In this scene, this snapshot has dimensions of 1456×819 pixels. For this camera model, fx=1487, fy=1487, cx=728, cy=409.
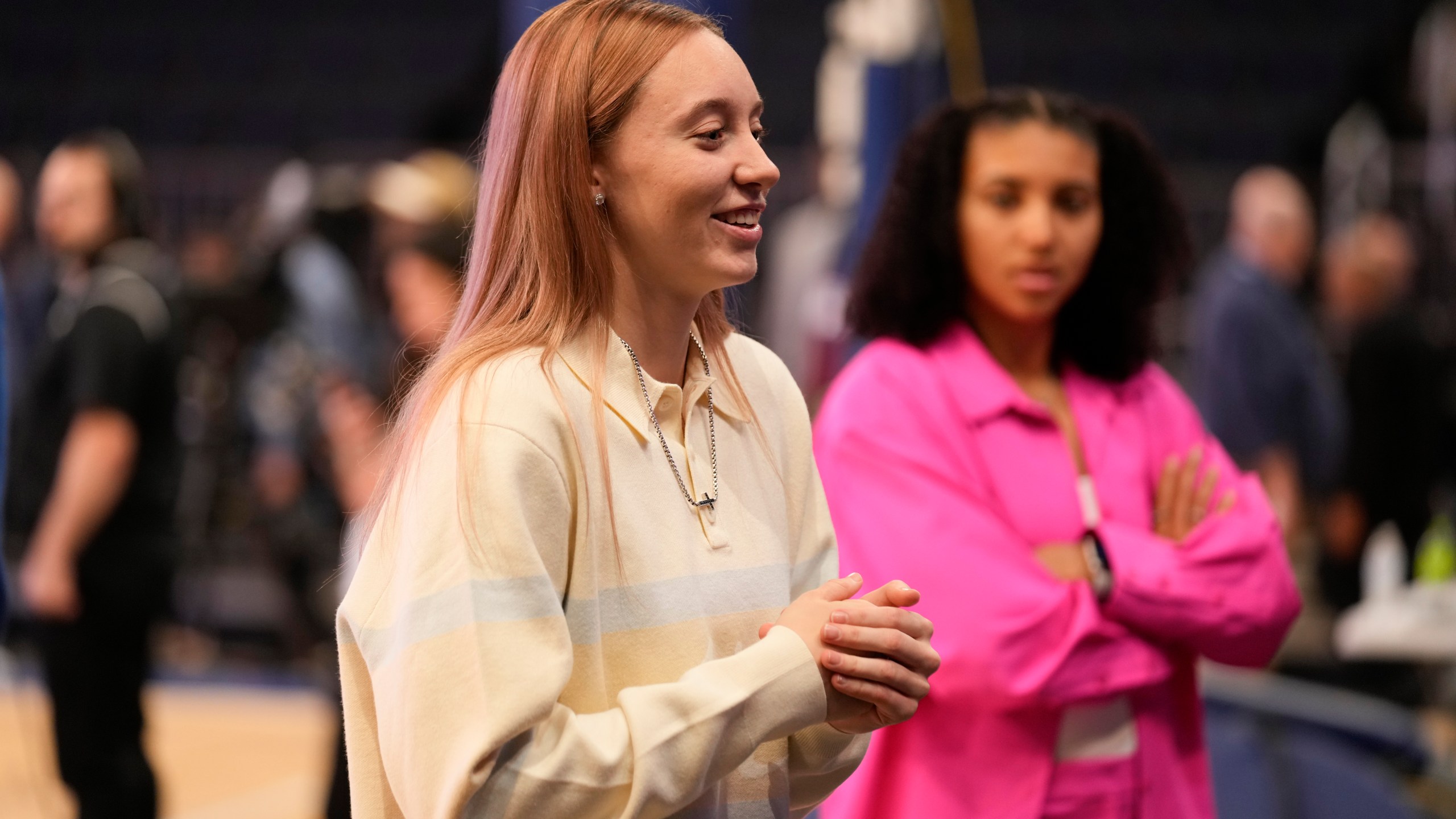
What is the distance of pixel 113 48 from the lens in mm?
12352

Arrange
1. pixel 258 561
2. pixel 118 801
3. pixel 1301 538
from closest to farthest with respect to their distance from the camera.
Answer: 1. pixel 118 801
2. pixel 1301 538
3. pixel 258 561

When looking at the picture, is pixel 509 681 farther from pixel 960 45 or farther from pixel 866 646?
pixel 960 45

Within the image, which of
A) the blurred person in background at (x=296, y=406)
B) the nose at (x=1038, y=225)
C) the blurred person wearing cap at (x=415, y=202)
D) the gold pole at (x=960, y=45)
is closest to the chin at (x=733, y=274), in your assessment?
the nose at (x=1038, y=225)

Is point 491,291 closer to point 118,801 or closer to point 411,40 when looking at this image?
point 118,801

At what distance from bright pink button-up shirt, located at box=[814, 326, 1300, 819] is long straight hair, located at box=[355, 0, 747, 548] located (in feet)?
2.13

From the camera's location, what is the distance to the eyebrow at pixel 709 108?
4.16ft

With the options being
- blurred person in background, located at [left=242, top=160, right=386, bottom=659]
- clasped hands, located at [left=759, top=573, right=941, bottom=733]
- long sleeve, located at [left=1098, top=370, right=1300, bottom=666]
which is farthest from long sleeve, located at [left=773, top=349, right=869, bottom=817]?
blurred person in background, located at [left=242, top=160, right=386, bottom=659]

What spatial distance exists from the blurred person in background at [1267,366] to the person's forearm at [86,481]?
Result: 366 centimetres

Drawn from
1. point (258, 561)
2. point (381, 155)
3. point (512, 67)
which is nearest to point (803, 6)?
point (381, 155)

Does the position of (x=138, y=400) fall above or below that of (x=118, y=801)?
above

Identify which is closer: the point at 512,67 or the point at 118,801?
the point at 512,67

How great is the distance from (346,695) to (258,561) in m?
6.83

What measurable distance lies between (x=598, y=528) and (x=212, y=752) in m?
5.01

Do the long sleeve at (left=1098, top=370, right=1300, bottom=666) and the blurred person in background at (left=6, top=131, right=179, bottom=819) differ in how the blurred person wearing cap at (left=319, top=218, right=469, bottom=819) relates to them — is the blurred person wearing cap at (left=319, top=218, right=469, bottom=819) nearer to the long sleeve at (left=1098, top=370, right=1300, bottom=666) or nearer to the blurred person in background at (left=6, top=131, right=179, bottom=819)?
the blurred person in background at (left=6, top=131, right=179, bottom=819)
